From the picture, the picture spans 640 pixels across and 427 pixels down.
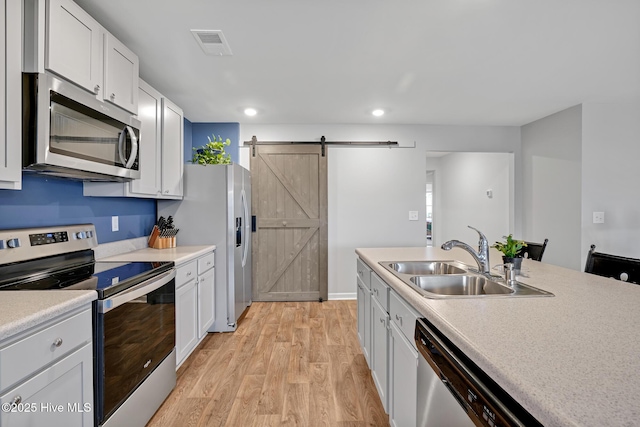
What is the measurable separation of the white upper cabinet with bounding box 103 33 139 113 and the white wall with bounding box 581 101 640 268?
4317 mm

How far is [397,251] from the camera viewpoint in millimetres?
2512

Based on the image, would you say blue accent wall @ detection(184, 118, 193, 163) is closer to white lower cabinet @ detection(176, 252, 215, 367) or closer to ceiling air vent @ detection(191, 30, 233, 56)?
white lower cabinet @ detection(176, 252, 215, 367)

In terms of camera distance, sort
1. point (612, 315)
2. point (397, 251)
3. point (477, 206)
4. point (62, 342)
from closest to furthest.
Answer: point (612, 315) → point (62, 342) → point (397, 251) → point (477, 206)

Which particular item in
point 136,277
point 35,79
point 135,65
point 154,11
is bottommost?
point 136,277

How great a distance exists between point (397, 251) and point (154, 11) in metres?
2.29

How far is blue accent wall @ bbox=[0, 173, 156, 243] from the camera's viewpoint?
1.65m

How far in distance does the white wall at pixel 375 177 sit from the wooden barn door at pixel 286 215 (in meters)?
0.15

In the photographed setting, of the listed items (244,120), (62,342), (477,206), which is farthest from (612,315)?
(477,206)

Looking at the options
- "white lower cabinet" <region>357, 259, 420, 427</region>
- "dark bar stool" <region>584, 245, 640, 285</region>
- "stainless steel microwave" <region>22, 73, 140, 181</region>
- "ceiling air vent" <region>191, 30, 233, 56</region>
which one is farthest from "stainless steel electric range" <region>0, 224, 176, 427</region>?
"dark bar stool" <region>584, 245, 640, 285</region>

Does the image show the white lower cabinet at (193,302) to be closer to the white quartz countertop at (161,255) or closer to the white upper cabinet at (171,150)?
the white quartz countertop at (161,255)

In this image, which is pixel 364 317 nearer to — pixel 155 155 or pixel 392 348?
pixel 392 348

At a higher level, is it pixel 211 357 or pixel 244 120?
pixel 244 120

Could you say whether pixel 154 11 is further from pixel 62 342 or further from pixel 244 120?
pixel 244 120

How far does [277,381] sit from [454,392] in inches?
66.1
